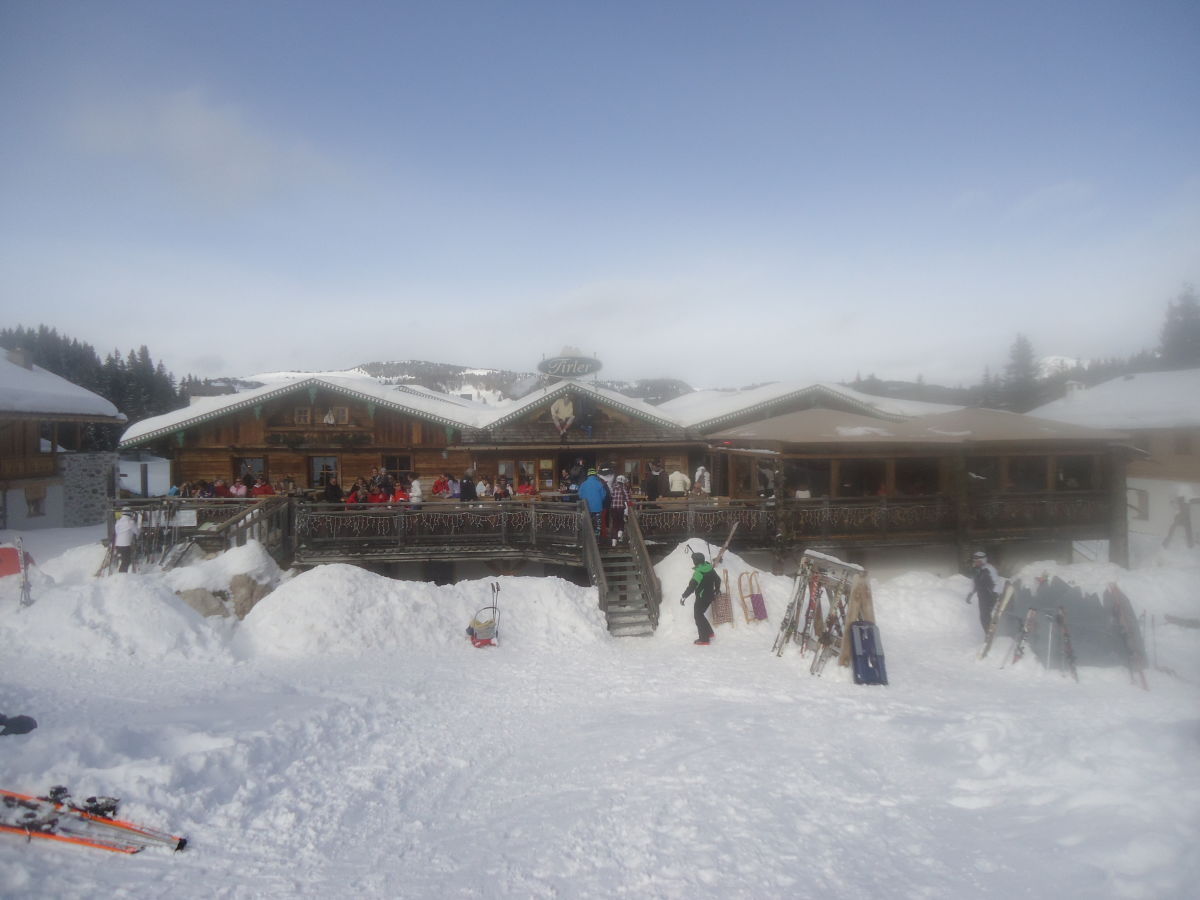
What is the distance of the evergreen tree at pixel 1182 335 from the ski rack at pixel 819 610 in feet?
17.0

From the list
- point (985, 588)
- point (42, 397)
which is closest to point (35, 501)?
point (42, 397)

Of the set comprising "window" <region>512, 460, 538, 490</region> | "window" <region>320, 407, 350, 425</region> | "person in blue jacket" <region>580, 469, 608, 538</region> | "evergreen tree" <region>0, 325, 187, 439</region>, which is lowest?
"person in blue jacket" <region>580, 469, 608, 538</region>

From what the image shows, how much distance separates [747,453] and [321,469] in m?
13.8

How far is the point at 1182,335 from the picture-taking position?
27.3 feet

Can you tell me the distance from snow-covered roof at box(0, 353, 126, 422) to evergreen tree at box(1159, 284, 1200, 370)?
2885 centimetres

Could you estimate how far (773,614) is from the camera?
12438 millimetres

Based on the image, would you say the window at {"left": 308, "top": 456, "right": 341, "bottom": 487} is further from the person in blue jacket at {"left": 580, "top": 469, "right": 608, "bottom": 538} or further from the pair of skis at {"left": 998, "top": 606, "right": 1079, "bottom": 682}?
the pair of skis at {"left": 998, "top": 606, "right": 1079, "bottom": 682}

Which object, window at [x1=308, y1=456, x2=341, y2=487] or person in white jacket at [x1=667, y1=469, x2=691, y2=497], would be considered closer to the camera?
person in white jacket at [x1=667, y1=469, x2=691, y2=497]

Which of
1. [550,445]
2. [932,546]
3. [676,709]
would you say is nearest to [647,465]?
[550,445]

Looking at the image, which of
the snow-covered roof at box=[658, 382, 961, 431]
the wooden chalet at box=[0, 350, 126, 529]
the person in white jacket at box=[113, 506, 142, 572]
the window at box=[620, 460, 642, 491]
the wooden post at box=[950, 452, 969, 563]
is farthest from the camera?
the window at box=[620, 460, 642, 491]

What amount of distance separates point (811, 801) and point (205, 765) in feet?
18.3

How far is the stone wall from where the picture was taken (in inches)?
954

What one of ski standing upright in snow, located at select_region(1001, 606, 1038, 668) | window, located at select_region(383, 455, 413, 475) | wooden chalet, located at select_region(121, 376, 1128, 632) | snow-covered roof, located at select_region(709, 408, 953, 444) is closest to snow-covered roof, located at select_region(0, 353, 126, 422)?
wooden chalet, located at select_region(121, 376, 1128, 632)

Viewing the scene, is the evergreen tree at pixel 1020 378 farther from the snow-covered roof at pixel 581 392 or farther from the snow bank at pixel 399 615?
the snow bank at pixel 399 615
